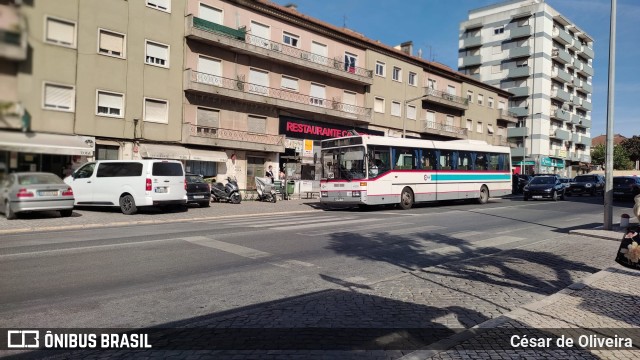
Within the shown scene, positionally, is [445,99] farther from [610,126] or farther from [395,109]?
[610,126]

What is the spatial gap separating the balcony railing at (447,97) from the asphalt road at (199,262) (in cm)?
3029

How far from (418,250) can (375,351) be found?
17.8 ft

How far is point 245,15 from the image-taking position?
28828 mm

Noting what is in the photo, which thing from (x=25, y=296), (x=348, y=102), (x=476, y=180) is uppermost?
(x=348, y=102)

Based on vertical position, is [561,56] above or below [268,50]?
above

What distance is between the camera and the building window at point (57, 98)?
1.41 meters

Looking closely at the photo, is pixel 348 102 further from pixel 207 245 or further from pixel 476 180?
pixel 207 245

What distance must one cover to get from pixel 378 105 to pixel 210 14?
55.1ft

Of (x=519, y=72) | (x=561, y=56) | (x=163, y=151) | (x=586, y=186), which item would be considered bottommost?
(x=586, y=186)

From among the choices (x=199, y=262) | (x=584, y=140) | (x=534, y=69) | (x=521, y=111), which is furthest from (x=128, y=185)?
(x=584, y=140)

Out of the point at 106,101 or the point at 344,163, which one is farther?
the point at 344,163

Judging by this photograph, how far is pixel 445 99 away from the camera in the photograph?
143 feet

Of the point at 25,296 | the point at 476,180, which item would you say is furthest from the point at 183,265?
the point at 476,180

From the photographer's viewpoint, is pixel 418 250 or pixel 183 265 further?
pixel 418 250
